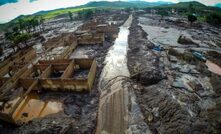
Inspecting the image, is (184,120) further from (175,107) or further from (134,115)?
(134,115)

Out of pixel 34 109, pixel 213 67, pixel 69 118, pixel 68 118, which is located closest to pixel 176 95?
pixel 69 118

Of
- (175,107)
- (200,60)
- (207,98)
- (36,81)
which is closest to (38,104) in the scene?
(36,81)

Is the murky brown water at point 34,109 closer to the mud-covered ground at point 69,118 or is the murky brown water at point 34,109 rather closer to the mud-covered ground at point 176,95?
the mud-covered ground at point 69,118

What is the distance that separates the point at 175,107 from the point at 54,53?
2997cm

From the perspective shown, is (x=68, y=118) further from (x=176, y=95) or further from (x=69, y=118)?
(x=176, y=95)

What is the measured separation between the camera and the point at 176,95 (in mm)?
18688

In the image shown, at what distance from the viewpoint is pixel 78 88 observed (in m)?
21.8

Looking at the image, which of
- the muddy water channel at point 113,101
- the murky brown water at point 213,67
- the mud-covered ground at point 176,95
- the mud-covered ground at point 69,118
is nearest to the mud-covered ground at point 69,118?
the mud-covered ground at point 69,118

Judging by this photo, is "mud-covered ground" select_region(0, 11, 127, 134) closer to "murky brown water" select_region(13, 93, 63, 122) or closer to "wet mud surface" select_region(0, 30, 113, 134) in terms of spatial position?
"wet mud surface" select_region(0, 30, 113, 134)

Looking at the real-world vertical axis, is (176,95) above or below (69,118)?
above

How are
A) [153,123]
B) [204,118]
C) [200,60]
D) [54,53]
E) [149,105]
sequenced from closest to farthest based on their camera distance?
[204,118]
[153,123]
[149,105]
[200,60]
[54,53]

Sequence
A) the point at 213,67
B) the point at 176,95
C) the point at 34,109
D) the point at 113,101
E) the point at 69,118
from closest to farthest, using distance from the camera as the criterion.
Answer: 1. the point at 69,118
2. the point at 176,95
3. the point at 113,101
4. the point at 34,109
5. the point at 213,67

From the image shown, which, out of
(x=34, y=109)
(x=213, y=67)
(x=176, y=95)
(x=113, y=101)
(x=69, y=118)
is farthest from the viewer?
(x=213, y=67)

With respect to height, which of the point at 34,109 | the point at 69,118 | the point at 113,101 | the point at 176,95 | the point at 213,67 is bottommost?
the point at 34,109
